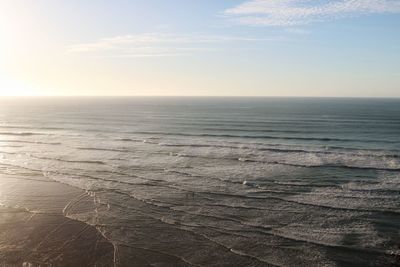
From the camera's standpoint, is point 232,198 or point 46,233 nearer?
point 46,233

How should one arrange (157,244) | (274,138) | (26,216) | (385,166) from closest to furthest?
1. (157,244)
2. (26,216)
3. (385,166)
4. (274,138)

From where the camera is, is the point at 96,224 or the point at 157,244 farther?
the point at 96,224

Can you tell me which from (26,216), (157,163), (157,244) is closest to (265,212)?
(157,244)

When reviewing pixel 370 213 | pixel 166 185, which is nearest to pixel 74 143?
pixel 166 185

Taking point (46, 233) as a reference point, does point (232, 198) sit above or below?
above

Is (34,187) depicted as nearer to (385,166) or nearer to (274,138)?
(385,166)

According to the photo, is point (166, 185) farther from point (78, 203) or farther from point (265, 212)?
point (265, 212)

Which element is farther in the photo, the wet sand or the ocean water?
the ocean water

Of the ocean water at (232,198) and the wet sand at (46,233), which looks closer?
the wet sand at (46,233)

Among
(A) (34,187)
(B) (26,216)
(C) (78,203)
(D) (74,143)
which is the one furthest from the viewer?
(D) (74,143)
